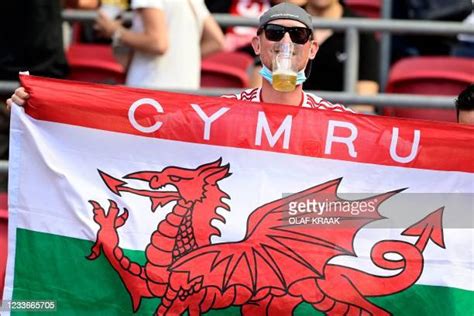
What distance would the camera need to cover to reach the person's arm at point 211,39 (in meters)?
8.40

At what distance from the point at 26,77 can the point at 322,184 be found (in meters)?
1.28

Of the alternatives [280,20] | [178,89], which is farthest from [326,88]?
[280,20]

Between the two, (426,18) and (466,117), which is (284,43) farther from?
(426,18)

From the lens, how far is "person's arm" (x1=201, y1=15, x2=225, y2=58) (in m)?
8.40

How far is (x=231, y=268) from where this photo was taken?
19.8 feet

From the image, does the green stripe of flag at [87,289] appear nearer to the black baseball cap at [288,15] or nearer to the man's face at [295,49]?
the man's face at [295,49]

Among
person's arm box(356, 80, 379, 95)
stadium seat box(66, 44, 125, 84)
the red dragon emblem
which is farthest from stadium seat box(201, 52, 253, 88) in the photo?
the red dragon emblem

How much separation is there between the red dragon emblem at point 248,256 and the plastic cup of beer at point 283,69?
0.41 meters

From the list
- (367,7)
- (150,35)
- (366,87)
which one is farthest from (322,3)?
(367,7)

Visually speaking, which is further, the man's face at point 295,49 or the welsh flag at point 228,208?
the man's face at point 295,49

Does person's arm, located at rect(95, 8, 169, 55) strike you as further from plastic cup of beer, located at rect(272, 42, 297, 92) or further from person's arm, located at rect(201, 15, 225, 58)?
plastic cup of beer, located at rect(272, 42, 297, 92)

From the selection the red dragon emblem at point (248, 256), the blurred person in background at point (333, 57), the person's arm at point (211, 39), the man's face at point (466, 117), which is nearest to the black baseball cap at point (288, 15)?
the red dragon emblem at point (248, 256)

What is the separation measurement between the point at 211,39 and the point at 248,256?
8.59 feet

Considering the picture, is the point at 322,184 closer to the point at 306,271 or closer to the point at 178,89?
the point at 306,271
